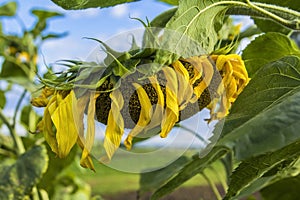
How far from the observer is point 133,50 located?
59 cm

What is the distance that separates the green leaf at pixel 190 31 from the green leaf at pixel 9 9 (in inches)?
55.3

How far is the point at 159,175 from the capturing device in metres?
1.02

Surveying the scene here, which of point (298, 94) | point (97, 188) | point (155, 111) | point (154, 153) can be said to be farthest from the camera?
point (97, 188)

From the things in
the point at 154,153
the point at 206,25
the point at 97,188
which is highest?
the point at 206,25

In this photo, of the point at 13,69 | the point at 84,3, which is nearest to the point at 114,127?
the point at 84,3

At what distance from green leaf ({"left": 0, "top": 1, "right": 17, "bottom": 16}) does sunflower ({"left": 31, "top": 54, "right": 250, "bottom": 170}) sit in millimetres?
1374

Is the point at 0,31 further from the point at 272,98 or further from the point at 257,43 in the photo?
the point at 272,98

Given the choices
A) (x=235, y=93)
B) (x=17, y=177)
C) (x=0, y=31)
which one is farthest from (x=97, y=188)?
(x=235, y=93)

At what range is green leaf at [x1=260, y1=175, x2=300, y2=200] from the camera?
3.51ft

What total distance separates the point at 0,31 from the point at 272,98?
1.58m

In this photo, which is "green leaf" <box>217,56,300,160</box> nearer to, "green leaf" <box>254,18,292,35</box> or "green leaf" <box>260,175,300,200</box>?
"green leaf" <box>254,18,292,35</box>

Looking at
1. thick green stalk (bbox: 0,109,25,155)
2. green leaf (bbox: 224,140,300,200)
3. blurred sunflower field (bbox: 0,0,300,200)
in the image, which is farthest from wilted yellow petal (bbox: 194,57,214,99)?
thick green stalk (bbox: 0,109,25,155)

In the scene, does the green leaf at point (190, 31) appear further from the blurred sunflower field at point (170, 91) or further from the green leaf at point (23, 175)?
the green leaf at point (23, 175)

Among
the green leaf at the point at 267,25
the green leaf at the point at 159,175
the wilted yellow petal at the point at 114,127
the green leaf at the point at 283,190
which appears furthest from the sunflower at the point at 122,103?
the green leaf at the point at 283,190
